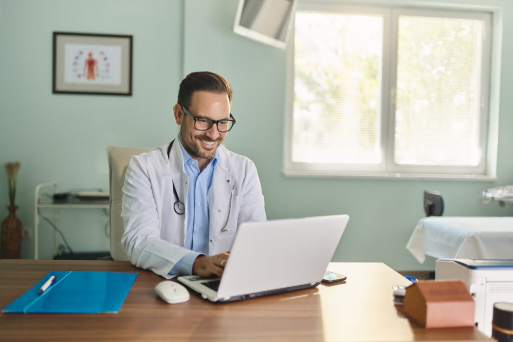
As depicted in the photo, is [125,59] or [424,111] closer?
[125,59]

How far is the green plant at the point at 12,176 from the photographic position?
3.30 metres

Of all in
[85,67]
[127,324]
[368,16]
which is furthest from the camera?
[368,16]

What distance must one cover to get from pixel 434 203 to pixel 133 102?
2.32m

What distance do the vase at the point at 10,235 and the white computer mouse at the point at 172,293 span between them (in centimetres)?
273

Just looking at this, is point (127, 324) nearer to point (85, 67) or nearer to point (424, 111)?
point (85, 67)

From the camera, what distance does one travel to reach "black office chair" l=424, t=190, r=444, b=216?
3051 mm

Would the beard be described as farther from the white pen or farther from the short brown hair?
the white pen

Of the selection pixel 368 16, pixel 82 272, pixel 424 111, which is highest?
pixel 368 16

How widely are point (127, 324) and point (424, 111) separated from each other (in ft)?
11.4

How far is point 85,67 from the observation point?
3.51m

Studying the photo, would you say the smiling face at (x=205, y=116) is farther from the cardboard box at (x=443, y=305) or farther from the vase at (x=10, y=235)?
the vase at (x=10, y=235)

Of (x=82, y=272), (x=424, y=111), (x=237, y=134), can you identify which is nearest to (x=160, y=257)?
(x=82, y=272)

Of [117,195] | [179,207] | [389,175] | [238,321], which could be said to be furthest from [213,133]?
[389,175]

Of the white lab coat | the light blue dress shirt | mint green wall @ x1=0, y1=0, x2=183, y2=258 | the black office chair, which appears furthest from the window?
the light blue dress shirt
